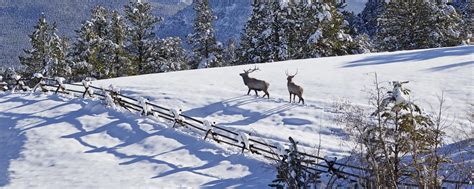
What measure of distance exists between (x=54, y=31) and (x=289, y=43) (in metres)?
19.3

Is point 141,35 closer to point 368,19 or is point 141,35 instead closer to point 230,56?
point 230,56

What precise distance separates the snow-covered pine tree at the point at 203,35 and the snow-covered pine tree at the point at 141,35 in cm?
366

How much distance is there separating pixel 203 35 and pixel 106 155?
92.5 feet

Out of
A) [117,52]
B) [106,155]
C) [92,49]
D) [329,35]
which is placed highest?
[92,49]

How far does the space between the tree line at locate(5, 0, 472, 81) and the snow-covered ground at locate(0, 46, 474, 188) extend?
10.1 meters

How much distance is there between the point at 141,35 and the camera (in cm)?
4353

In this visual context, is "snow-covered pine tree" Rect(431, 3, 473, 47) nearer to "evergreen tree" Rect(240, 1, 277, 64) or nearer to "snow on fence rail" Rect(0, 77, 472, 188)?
"evergreen tree" Rect(240, 1, 277, 64)

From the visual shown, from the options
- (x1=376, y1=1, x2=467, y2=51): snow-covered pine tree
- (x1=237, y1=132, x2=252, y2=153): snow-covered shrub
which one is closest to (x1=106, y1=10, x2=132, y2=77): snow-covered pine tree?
(x1=376, y1=1, x2=467, y2=51): snow-covered pine tree

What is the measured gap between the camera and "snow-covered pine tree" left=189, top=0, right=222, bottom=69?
150 ft

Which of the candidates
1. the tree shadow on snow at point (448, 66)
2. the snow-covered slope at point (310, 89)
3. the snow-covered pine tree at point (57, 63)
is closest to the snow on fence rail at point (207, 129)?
the snow-covered slope at point (310, 89)

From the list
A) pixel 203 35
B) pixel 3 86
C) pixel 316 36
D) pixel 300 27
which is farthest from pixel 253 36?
pixel 3 86

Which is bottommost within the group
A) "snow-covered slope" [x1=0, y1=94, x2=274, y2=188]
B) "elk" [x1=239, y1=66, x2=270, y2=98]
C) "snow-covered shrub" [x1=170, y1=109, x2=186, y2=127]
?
"snow-covered slope" [x1=0, y1=94, x2=274, y2=188]

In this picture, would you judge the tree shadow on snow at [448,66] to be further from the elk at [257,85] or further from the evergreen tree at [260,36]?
the evergreen tree at [260,36]

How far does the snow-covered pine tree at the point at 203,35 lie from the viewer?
150ft
